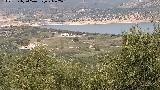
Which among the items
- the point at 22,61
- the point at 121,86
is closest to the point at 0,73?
the point at 22,61

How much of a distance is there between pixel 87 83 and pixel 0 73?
33.0 meters

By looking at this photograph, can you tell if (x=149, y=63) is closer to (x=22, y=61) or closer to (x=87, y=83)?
(x=87, y=83)

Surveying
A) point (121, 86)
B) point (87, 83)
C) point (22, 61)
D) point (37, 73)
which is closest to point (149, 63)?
point (121, 86)

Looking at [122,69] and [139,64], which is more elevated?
[139,64]

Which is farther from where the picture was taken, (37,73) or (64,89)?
(64,89)

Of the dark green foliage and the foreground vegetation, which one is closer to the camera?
the dark green foliage

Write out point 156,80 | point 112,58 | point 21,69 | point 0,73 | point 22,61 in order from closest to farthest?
point 156,80 → point 112,58 → point 21,69 → point 22,61 → point 0,73

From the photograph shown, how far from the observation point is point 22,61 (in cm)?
6209

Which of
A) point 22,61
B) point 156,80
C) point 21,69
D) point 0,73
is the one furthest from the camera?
point 0,73

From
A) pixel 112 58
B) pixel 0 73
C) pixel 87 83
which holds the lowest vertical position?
pixel 0 73

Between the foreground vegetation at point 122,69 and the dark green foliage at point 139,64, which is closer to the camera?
the dark green foliage at point 139,64

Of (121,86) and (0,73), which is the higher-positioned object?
(121,86)

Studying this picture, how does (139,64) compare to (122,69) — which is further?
(122,69)

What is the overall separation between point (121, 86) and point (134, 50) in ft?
16.2
